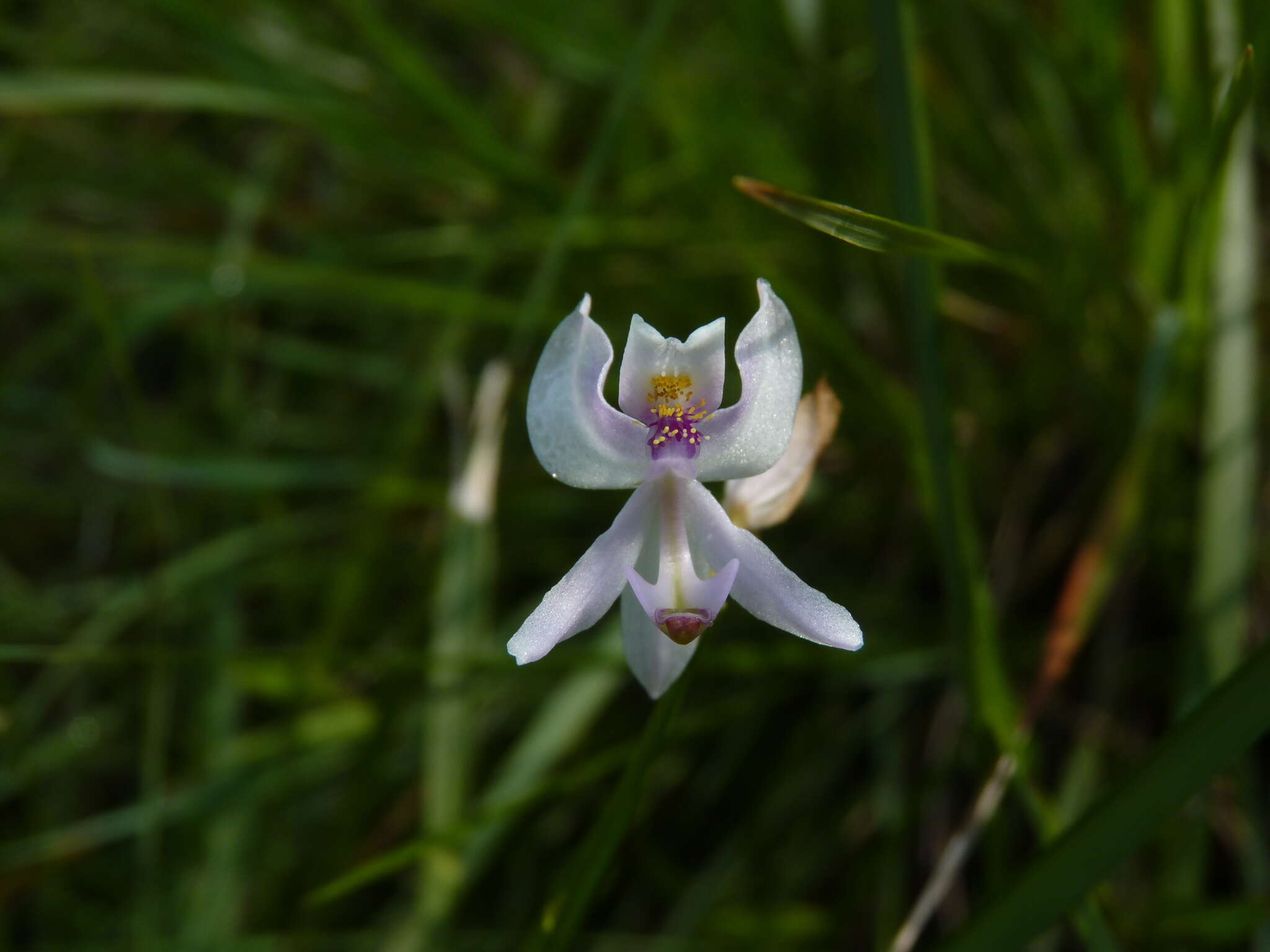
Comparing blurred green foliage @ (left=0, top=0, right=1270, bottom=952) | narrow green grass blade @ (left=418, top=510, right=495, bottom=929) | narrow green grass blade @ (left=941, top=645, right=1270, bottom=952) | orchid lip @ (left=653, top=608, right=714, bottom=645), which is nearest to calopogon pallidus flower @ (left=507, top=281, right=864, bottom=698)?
orchid lip @ (left=653, top=608, right=714, bottom=645)

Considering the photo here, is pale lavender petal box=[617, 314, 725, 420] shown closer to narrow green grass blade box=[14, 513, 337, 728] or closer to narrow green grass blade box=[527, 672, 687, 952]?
narrow green grass blade box=[527, 672, 687, 952]

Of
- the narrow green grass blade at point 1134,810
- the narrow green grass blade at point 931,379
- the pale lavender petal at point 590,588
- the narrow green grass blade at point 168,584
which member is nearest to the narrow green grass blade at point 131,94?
the narrow green grass blade at point 168,584

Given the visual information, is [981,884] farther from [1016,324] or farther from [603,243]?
[603,243]

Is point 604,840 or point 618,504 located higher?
point 618,504

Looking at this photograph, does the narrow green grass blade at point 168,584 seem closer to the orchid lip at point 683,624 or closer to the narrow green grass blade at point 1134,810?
the orchid lip at point 683,624

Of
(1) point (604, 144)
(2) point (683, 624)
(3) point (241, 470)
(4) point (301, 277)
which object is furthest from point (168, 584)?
(2) point (683, 624)

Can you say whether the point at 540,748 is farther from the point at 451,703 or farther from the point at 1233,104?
the point at 1233,104
